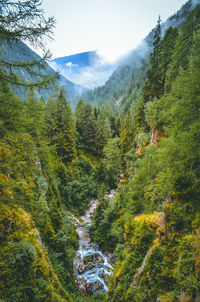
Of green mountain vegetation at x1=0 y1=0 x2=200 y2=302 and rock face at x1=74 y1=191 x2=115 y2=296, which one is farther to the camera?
rock face at x1=74 y1=191 x2=115 y2=296

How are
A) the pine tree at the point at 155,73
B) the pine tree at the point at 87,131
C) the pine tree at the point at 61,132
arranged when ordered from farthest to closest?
the pine tree at the point at 87,131
the pine tree at the point at 61,132
the pine tree at the point at 155,73

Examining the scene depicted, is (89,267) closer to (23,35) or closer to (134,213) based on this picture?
(134,213)

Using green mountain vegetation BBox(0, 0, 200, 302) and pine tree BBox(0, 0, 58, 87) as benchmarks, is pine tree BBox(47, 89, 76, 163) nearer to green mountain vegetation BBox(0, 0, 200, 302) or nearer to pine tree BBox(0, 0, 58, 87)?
green mountain vegetation BBox(0, 0, 200, 302)

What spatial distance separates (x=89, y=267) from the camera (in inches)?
619

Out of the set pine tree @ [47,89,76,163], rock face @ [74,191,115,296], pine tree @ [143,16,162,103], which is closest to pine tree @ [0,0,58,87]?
rock face @ [74,191,115,296]

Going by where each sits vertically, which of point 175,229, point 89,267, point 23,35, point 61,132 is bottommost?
point 89,267

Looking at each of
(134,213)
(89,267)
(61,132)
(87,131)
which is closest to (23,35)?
(134,213)

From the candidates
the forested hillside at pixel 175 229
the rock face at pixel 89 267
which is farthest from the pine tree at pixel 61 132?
Answer: the forested hillside at pixel 175 229

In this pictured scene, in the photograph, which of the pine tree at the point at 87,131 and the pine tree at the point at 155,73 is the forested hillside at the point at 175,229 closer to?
the pine tree at the point at 155,73

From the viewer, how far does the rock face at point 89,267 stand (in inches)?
543

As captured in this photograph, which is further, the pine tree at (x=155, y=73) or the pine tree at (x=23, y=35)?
the pine tree at (x=155, y=73)

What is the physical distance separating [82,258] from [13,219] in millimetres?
13112

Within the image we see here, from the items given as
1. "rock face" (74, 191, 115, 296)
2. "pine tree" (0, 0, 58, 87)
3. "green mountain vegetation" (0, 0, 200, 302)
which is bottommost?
"rock face" (74, 191, 115, 296)

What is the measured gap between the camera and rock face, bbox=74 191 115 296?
45.3ft
